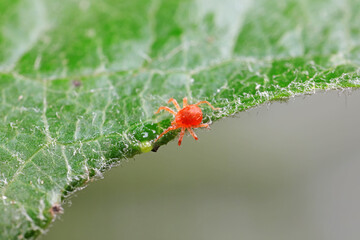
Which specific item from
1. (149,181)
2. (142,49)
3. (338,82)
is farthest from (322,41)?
(149,181)

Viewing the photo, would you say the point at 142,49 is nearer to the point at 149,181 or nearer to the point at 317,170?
the point at 149,181

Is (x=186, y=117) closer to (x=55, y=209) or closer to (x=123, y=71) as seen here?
(x=123, y=71)

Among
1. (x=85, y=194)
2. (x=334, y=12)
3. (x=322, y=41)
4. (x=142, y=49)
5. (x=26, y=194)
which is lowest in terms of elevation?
(x=26, y=194)

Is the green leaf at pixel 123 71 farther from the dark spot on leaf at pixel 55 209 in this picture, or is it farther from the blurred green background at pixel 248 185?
the blurred green background at pixel 248 185

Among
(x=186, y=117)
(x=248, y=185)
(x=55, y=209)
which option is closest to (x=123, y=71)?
(x=186, y=117)

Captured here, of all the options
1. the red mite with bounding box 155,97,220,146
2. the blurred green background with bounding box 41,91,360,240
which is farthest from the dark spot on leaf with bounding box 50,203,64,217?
the blurred green background with bounding box 41,91,360,240
